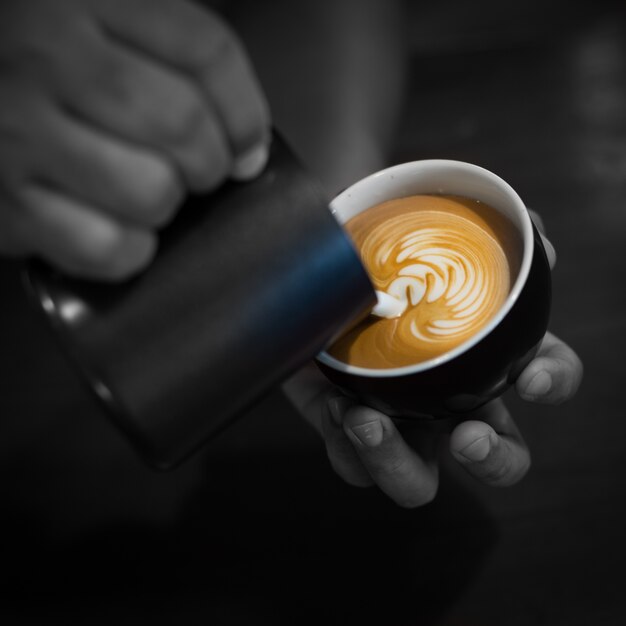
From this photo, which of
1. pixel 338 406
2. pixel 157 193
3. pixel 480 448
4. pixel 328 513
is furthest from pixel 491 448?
pixel 157 193

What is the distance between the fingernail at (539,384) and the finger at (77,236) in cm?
34

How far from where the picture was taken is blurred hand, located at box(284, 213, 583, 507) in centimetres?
59

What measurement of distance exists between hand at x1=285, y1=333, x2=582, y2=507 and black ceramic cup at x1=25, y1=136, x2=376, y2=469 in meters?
0.17

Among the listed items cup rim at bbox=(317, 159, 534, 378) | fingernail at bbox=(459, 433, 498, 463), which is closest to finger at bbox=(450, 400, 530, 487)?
fingernail at bbox=(459, 433, 498, 463)

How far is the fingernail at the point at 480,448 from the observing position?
1.94 feet

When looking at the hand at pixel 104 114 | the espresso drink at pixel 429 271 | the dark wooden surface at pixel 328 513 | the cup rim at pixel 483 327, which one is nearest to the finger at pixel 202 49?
the hand at pixel 104 114

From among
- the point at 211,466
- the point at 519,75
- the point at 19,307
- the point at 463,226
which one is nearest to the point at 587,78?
the point at 519,75

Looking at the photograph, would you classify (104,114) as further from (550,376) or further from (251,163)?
(550,376)

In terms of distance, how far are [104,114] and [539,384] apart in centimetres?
40

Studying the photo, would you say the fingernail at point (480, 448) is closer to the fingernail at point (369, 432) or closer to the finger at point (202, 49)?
the fingernail at point (369, 432)

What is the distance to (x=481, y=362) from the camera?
49 centimetres

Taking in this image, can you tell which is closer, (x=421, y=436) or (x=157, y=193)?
(x=157, y=193)

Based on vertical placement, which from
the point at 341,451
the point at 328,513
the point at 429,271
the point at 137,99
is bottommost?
the point at 328,513

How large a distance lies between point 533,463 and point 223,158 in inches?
21.0
